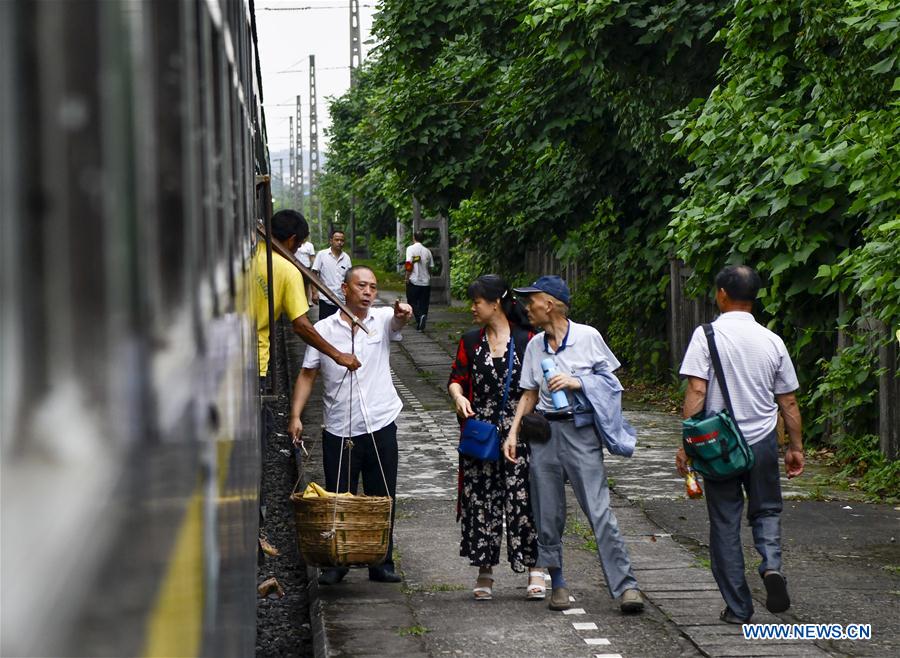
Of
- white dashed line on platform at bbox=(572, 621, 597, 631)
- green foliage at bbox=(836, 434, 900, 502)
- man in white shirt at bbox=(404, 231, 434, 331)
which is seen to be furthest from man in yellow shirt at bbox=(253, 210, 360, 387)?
man in white shirt at bbox=(404, 231, 434, 331)

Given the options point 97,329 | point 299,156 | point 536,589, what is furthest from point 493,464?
point 299,156

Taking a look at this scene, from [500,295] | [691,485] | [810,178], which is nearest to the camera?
[691,485]

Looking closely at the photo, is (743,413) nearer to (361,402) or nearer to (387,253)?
(361,402)

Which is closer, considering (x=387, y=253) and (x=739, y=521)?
(x=739, y=521)

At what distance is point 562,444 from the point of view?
6.57 metres

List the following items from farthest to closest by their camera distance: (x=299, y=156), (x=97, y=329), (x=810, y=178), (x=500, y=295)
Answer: (x=299, y=156)
(x=810, y=178)
(x=500, y=295)
(x=97, y=329)

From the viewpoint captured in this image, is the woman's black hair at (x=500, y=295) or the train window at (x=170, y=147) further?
the woman's black hair at (x=500, y=295)

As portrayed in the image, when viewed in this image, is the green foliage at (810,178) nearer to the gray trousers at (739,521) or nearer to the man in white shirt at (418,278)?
the gray trousers at (739,521)

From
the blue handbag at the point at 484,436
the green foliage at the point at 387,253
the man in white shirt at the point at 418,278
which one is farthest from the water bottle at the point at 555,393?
the green foliage at the point at 387,253

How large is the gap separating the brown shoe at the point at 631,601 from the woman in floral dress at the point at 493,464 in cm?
52

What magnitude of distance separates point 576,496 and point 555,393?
0.50 metres

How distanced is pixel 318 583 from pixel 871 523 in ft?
10.9

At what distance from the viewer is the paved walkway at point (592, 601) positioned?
595cm

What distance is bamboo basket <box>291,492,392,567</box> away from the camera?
672cm
